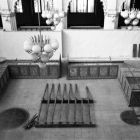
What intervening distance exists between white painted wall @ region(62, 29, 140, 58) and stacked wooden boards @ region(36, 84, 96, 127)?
2128 mm

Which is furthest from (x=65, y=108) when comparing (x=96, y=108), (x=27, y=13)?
(x=27, y=13)

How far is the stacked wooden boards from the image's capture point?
6.98 meters

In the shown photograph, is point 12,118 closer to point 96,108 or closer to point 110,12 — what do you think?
point 96,108

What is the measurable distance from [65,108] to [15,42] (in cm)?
437

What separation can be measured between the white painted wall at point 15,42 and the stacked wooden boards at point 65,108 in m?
2.28

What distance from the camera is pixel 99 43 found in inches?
396

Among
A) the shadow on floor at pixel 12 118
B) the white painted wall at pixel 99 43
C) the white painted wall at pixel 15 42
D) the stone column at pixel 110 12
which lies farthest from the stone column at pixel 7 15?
the shadow on floor at pixel 12 118

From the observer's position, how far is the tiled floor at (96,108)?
21.5ft

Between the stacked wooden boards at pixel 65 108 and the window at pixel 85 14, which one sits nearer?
the stacked wooden boards at pixel 65 108

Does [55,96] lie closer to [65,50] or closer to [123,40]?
[65,50]

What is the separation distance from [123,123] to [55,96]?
3.04 meters

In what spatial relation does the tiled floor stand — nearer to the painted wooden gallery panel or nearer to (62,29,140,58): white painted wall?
the painted wooden gallery panel

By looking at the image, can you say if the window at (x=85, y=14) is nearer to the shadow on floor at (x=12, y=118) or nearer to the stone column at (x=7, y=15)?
the stone column at (x=7, y=15)

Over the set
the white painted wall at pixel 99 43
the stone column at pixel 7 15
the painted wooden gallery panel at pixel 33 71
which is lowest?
the painted wooden gallery panel at pixel 33 71
